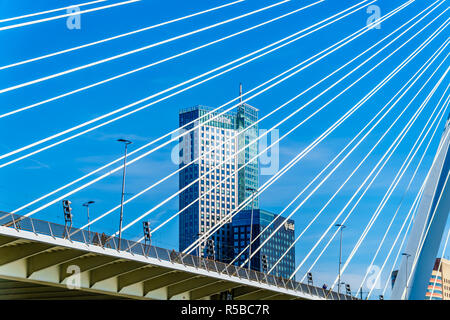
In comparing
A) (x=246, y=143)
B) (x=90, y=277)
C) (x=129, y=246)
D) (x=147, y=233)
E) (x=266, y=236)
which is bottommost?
(x=90, y=277)

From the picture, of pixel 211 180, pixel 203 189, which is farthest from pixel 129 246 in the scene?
pixel 203 189

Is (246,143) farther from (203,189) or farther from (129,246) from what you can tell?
(129,246)

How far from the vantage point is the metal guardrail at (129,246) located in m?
27.2

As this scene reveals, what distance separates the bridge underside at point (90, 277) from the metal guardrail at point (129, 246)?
315 millimetres

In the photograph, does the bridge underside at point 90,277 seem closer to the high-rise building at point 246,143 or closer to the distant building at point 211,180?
the distant building at point 211,180

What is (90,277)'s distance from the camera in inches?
1307

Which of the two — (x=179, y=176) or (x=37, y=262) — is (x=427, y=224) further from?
(x=179, y=176)

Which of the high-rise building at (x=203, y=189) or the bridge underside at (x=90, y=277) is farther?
the high-rise building at (x=203, y=189)

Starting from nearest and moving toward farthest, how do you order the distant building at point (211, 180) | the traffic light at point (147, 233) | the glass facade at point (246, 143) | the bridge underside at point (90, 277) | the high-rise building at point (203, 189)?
the bridge underside at point (90, 277) < the traffic light at point (147, 233) < the distant building at point (211, 180) < the high-rise building at point (203, 189) < the glass facade at point (246, 143)

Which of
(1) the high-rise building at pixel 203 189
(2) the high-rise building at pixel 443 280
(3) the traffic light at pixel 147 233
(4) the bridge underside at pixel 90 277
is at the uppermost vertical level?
(1) the high-rise building at pixel 203 189

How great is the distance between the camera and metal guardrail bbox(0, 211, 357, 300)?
27.2 m

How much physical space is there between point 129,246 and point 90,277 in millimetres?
2291

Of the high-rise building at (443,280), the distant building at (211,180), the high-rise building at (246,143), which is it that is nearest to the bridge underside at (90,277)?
the distant building at (211,180)

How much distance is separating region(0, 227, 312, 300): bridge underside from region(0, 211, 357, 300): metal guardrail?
315 mm
